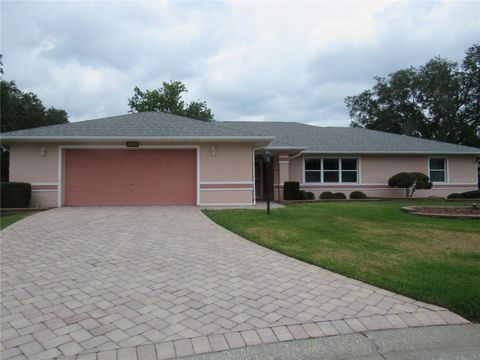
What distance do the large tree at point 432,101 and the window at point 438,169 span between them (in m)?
20.1

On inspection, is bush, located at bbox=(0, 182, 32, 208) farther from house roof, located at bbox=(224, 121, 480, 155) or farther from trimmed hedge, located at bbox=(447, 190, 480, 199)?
trimmed hedge, located at bbox=(447, 190, 480, 199)

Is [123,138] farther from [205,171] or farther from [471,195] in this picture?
[471,195]

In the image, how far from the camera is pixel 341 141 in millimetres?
17516

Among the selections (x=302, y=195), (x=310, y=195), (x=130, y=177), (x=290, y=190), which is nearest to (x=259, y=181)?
(x=290, y=190)

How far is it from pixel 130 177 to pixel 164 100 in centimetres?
2652

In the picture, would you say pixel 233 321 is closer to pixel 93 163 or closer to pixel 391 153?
pixel 93 163

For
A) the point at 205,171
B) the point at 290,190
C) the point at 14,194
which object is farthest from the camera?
the point at 290,190

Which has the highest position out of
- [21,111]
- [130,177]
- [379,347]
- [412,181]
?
[21,111]

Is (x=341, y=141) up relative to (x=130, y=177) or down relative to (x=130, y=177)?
up

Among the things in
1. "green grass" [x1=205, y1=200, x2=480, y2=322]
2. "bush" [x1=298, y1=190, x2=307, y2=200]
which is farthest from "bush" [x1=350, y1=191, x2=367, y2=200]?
"green grass" [x1=205, y1=200, x2=480, y2=322]

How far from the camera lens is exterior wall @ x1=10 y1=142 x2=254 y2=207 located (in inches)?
451

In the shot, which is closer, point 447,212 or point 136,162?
point 447,212

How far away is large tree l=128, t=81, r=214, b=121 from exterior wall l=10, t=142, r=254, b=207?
1001 inches

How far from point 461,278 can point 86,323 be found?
14.7 ft
